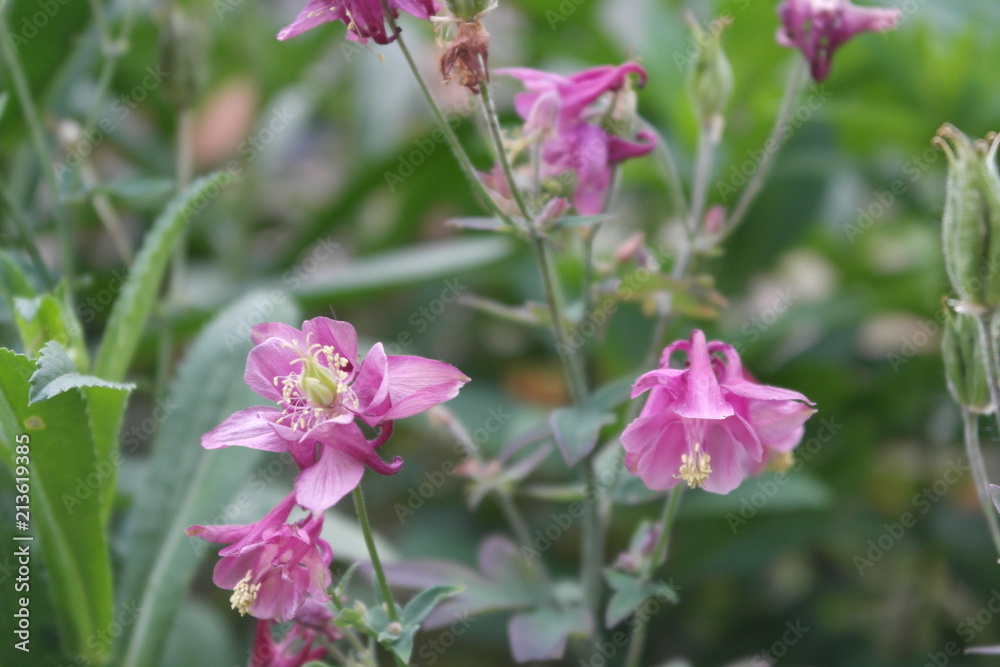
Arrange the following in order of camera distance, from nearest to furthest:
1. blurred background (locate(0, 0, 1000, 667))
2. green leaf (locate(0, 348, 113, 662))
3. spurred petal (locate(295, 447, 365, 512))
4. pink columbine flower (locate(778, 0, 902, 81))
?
spurred petal (locate(295, 447, 365, 512)) → green leaf (locate(0, 348, 113, 662)) → pink columbine flower (locate(778, 0, 902, 81)) → blurred background (locate(0, 0, 1000, 667))

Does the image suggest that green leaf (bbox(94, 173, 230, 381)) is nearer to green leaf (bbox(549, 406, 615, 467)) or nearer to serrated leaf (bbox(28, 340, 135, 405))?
serrated leaf (bbox(28, 340, 135, 405))

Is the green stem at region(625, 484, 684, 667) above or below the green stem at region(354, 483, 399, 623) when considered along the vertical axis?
below

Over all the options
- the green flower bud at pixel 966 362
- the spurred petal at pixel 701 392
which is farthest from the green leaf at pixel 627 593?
the green flower bud at pixel 966 362

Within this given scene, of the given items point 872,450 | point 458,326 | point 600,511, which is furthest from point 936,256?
point 600,511

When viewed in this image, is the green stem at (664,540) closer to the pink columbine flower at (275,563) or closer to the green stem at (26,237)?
the pink columbine flower at (275,563)

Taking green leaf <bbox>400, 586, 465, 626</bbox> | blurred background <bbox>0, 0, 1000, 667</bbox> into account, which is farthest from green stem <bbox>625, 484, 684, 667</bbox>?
blurred background <bbox>0, 0, 1000, 667</bbox>

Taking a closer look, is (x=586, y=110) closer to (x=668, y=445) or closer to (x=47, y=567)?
(x=668, y=445)
